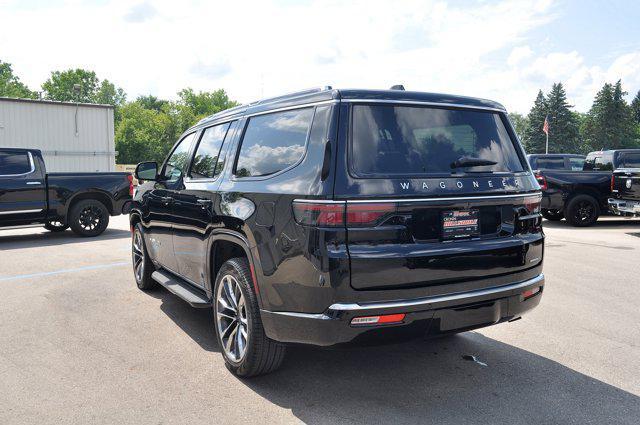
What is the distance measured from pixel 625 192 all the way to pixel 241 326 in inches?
430

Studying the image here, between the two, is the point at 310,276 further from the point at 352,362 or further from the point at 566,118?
the point at 566,118

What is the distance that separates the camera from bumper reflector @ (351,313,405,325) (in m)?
2.98

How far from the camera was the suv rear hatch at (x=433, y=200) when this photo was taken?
301 centimetres

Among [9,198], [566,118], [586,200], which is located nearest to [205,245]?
[9,198]

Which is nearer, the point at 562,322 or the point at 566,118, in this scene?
the point at 562,322

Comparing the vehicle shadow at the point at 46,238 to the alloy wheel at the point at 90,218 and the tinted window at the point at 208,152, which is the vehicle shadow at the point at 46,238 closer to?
the alloy wheel at the point at 90,218

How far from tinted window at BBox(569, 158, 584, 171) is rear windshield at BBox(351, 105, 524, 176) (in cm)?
1264

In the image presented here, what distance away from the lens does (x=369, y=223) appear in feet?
9.84

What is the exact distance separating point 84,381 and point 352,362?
1.94m

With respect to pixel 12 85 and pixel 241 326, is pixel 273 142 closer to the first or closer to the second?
pixel 241 326

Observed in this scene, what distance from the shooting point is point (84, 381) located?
12.3ft

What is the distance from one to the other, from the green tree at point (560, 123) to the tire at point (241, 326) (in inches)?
3371

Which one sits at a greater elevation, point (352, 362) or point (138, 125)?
point (138, 125)

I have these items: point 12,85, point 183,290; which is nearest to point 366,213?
point 183,290
